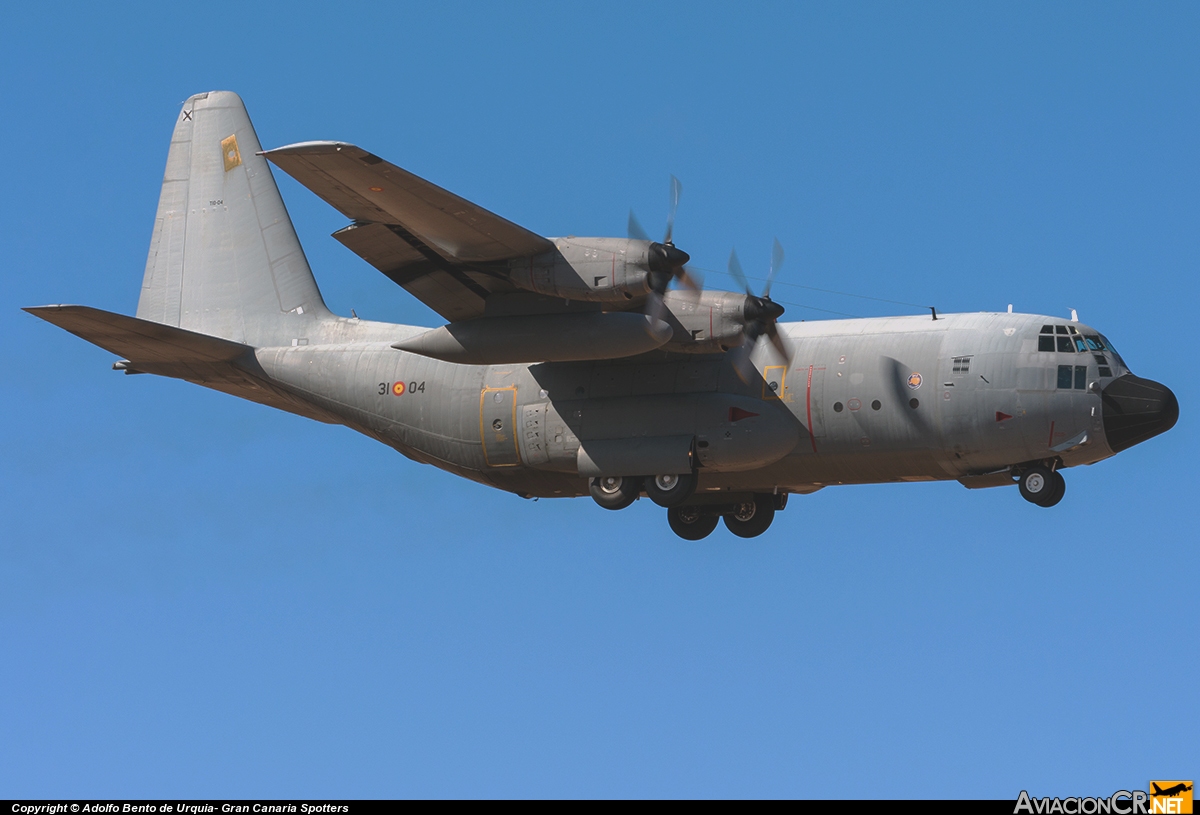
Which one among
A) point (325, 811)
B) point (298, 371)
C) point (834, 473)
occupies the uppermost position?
point (298, 371)

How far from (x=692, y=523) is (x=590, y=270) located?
6.22 meters

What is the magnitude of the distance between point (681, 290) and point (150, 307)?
10899mm

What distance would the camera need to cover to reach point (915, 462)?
24.4 meters

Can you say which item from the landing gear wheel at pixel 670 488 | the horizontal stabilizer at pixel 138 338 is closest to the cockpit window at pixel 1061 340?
the landing gear wheel at pixel 670 488

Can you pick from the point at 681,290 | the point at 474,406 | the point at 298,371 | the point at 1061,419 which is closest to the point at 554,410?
Answer: the point at 474,406

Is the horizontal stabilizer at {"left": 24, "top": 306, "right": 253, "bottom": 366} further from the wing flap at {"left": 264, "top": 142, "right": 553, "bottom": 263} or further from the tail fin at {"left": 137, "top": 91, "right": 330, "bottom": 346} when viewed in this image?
the wing flap at {"left": 264, "top": 142, "right": 553, "bottom": 263}

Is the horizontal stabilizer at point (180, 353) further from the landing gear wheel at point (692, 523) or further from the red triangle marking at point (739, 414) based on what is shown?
the red triangle marking at point (739, 414)

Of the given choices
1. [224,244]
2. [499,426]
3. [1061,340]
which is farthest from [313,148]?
[1061,340]

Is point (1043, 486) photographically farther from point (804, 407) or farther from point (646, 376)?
point (646, 376)

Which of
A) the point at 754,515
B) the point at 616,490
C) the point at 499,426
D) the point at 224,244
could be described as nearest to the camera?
the point at 616,490

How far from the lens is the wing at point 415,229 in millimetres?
21234

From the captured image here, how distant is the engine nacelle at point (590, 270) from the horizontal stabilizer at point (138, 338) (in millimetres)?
6725

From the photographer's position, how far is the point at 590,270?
22578 mm

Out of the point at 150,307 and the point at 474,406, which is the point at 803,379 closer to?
the point at 474,406
